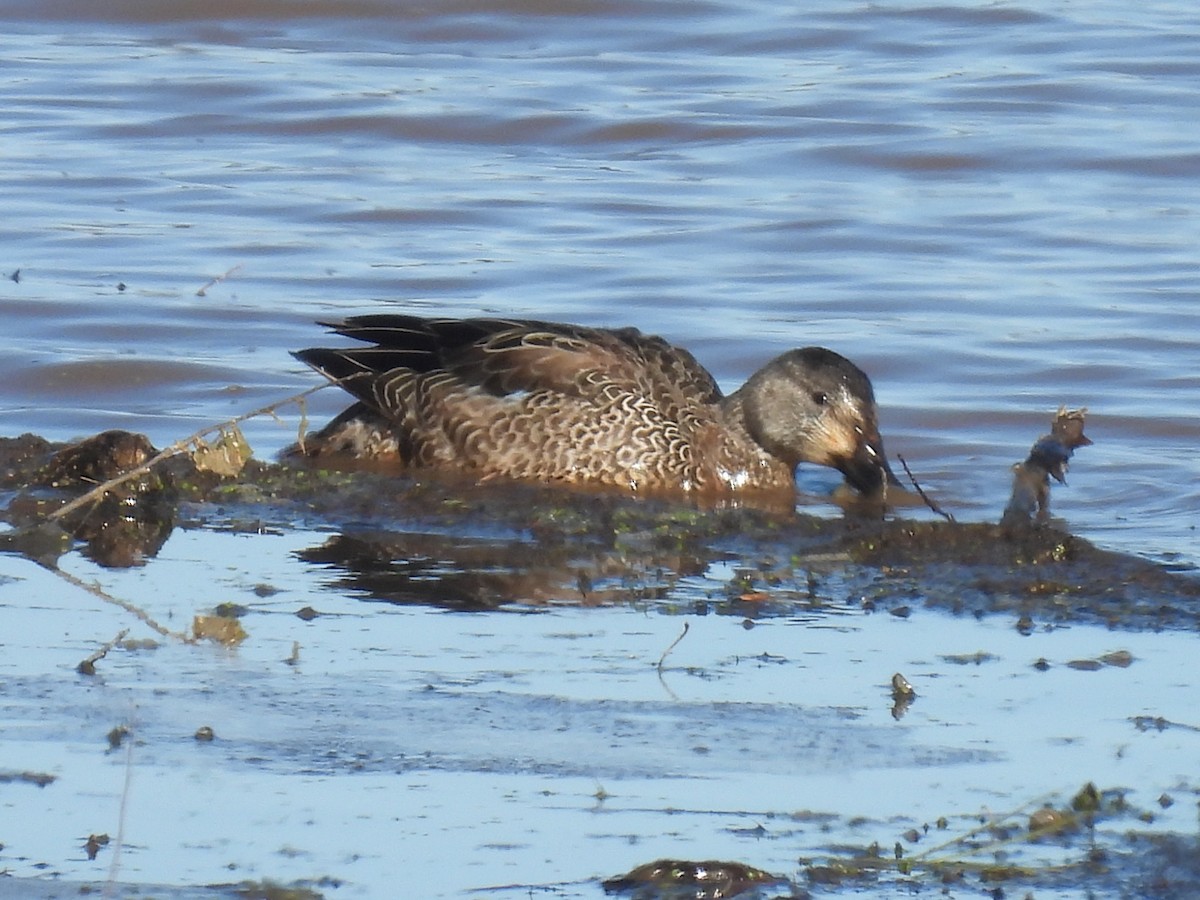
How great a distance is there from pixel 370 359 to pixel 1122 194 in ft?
20.0

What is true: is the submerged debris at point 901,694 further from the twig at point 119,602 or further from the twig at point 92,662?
the twig at point 92,662

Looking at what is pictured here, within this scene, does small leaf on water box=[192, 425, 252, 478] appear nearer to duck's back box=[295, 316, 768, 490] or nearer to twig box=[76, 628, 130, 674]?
duck's back box=[295, 316, 768, 490]

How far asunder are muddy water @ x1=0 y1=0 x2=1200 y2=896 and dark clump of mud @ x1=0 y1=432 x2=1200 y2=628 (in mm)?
217

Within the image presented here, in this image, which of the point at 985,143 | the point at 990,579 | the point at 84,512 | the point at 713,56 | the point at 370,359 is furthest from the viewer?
the point at 713,56

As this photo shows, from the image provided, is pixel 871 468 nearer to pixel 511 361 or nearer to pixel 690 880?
pixel 511 361

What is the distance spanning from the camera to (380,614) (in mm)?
6457

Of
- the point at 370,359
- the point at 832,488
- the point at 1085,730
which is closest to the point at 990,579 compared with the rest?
the point at 1085,730

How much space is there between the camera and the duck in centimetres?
856

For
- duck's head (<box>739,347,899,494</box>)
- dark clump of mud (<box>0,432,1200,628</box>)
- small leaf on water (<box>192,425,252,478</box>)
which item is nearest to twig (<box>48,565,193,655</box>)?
dark clump of mud (<box>0,432,1200,628</box>)

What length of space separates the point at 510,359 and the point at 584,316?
271cm

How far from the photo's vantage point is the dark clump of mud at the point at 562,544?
22.3 ft

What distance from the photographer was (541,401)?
8578mm

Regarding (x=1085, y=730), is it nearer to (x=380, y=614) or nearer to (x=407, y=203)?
(x=380, y=614)

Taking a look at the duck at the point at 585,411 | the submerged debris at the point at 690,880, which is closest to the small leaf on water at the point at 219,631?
the submerged debris at the point at 690,880
